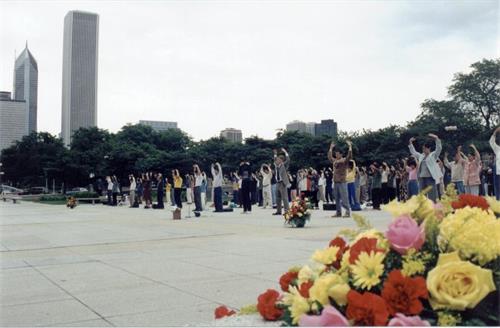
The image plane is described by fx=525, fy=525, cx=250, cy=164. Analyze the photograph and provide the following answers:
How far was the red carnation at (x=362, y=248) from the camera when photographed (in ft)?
7.64

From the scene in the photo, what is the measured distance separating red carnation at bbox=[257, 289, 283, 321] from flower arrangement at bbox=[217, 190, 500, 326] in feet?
0.40

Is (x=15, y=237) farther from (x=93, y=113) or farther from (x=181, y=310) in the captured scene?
(x=93, y=113)

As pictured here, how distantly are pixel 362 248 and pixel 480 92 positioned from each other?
192 ft

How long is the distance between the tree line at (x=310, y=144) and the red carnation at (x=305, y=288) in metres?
47.5

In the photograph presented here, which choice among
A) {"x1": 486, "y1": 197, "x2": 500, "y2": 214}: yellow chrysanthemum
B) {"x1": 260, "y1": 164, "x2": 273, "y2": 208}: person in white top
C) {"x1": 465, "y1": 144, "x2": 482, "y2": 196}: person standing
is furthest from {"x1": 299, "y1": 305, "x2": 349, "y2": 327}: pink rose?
{"x1": 260, "y1": 164, "x2": 273, "y2": 208}: person in white top

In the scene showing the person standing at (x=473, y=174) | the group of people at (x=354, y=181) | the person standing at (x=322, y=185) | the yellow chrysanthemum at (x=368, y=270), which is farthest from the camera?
the person standing at (x=322, y=185)

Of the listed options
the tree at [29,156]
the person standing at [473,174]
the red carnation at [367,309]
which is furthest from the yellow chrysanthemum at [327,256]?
the tree at [29,156]

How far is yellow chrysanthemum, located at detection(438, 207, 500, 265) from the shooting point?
86.4 inches

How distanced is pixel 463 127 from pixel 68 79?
54.1 m

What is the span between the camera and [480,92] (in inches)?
2175

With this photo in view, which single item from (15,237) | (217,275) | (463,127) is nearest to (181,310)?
(217,275)

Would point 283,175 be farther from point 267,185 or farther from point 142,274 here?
point 142,274

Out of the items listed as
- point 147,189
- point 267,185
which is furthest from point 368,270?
point 147,189

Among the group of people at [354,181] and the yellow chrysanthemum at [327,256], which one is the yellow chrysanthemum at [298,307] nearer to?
the yellow chrysanthemum at [327,256]
